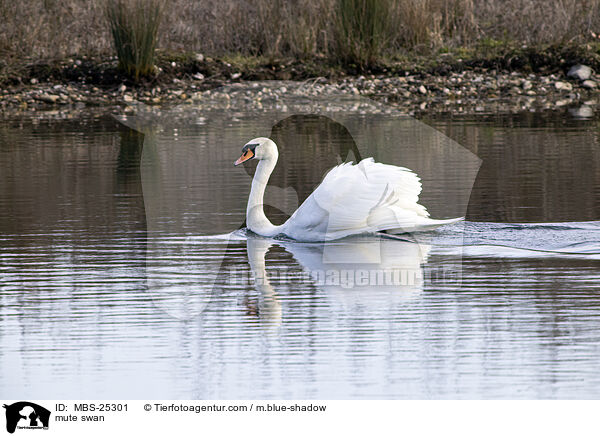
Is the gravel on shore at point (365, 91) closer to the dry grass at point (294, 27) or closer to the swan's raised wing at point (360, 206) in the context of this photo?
the dry grass at point (294, 27)

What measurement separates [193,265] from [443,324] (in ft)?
7.48

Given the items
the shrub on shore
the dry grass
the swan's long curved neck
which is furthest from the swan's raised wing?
the dry grass

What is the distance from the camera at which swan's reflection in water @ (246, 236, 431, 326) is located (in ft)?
21.3

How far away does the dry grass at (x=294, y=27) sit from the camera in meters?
20.9

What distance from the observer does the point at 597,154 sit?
12.3m

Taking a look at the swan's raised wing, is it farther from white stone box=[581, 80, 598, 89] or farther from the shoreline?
white stone box=[581, 80, 598, 89]

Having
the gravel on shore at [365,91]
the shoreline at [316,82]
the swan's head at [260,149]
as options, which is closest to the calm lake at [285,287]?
the swan's head at [260,149]

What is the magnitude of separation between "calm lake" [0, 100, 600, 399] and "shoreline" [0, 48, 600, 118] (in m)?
6.58

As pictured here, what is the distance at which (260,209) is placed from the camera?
28.8 feet

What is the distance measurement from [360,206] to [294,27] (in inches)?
530

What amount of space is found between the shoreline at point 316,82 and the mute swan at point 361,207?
35.2ft

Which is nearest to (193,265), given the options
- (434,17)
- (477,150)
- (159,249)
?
(159,249)
